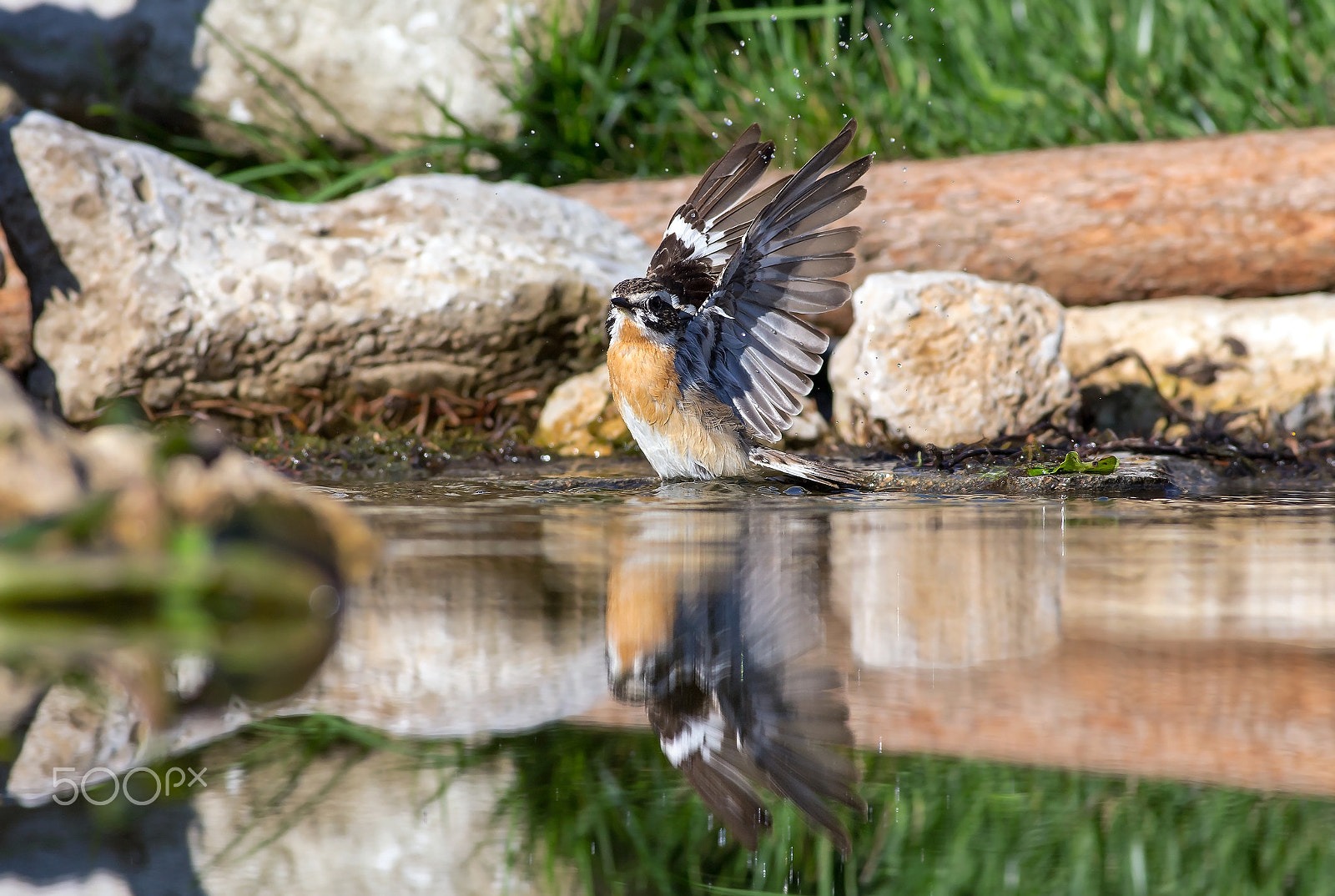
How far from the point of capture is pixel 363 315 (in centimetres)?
610

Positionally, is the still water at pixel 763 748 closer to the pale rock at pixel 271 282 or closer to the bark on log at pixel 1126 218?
the pale rock at pixel 271 282

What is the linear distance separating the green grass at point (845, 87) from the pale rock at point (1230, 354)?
5.71ft

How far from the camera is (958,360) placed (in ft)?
18.9

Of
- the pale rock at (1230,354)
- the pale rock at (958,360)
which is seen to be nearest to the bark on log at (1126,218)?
the pale rock at (1230,354)

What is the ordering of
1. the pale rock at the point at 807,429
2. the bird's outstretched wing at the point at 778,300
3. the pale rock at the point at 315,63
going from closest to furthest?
1. the bird's outstretched wing at the point at 778,300
2. the pale rock at the point at 807,429
3. the pale rock at the point at 315,63

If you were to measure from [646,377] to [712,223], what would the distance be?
103 centimetres

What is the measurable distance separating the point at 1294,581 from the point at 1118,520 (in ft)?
3.78

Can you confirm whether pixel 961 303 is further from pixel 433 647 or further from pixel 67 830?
pixel 67 830

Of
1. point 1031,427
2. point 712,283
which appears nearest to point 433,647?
point 712,283

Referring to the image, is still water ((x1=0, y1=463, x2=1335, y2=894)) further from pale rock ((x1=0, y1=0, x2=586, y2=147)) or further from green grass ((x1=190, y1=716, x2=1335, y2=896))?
pale rock ((x1=0, y1=0, x2=586, y2=147))

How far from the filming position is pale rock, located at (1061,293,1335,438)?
610cm

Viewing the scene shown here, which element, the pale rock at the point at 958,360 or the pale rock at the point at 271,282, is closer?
the pale rock at the point at 958,360

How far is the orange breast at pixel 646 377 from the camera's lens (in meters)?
4.87

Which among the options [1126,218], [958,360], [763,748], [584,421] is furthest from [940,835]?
[1126,218]
